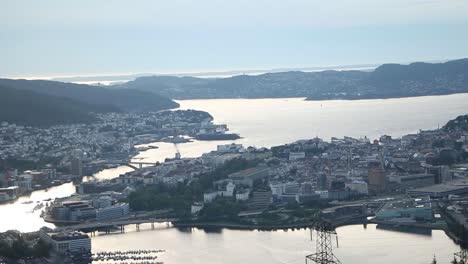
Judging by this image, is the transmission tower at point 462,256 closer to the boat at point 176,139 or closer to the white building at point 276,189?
the white building at point 276,189

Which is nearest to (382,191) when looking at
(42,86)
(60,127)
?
(60,127)

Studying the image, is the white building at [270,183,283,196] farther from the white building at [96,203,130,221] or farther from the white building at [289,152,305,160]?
the white building at [289,152,305,160]

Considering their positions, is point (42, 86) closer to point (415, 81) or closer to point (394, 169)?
point (415, 81)

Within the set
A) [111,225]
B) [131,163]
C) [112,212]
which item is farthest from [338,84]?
[111,225]

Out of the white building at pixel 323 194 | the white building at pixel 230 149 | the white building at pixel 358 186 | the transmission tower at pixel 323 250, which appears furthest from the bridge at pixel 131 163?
the transmission tower at pixel 323 250

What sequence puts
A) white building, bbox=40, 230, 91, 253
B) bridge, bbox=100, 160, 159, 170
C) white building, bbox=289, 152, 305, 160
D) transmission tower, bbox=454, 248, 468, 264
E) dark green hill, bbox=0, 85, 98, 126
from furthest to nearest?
1. dark green hill, bbox=0, 85, 98, 126
2. bridge, bbox=100, 160, 159, 170
3. white building, bbox=289, 152, 305, 160
4. white building, bbox=40, 230, 91, 253
5. transmission tower, bbox=454, 248, 468, 264

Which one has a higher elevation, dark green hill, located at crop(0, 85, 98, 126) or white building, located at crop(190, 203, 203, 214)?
dark green hill, located at crop(0, 85, 98, 126)

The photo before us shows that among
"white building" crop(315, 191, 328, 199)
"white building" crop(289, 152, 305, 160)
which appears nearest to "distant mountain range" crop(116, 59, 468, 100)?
"white building" crop(289, 152, 305, 160)
